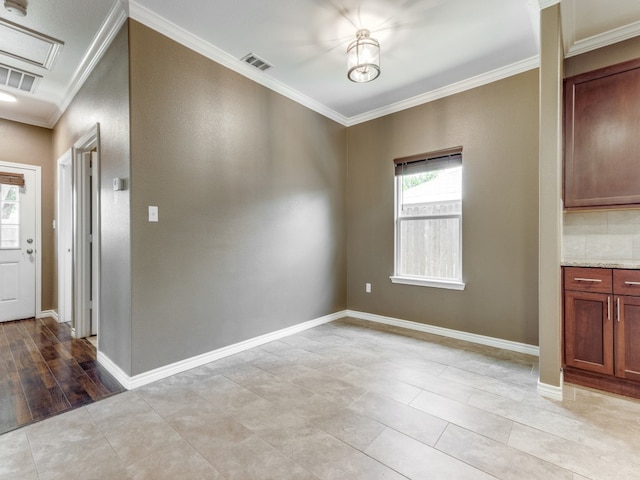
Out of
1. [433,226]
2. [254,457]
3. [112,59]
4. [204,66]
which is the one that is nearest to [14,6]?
[112,59]

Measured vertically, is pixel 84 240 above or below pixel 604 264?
above

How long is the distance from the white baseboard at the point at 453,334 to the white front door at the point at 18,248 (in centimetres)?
459

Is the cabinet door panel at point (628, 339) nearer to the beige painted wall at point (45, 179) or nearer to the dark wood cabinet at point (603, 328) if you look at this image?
the dark wood cabinet at point (603, 328)

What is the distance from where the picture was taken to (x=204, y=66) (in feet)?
9.00

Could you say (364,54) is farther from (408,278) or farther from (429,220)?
(408,278)

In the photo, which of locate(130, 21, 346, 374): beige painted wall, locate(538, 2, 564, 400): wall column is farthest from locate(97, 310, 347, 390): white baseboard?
locate(538, 2, 564, 400): wall column

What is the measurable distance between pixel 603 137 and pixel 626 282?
1220 mm

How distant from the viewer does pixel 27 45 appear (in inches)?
106

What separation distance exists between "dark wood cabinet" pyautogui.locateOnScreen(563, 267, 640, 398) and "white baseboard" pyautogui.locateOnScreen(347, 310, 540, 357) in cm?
53

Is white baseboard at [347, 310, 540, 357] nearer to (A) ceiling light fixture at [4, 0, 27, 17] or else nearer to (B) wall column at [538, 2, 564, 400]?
(B) wall column at [538, 2, 564, 400]

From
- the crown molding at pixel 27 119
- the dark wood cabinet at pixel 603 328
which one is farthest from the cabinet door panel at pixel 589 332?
the crown molding at pixel 27 119

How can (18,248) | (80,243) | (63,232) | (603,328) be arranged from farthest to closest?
(18,248) → (63,232) → (80,243) → (603,328)

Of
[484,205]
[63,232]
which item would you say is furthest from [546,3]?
[63,232]

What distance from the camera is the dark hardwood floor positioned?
79.7 inches
